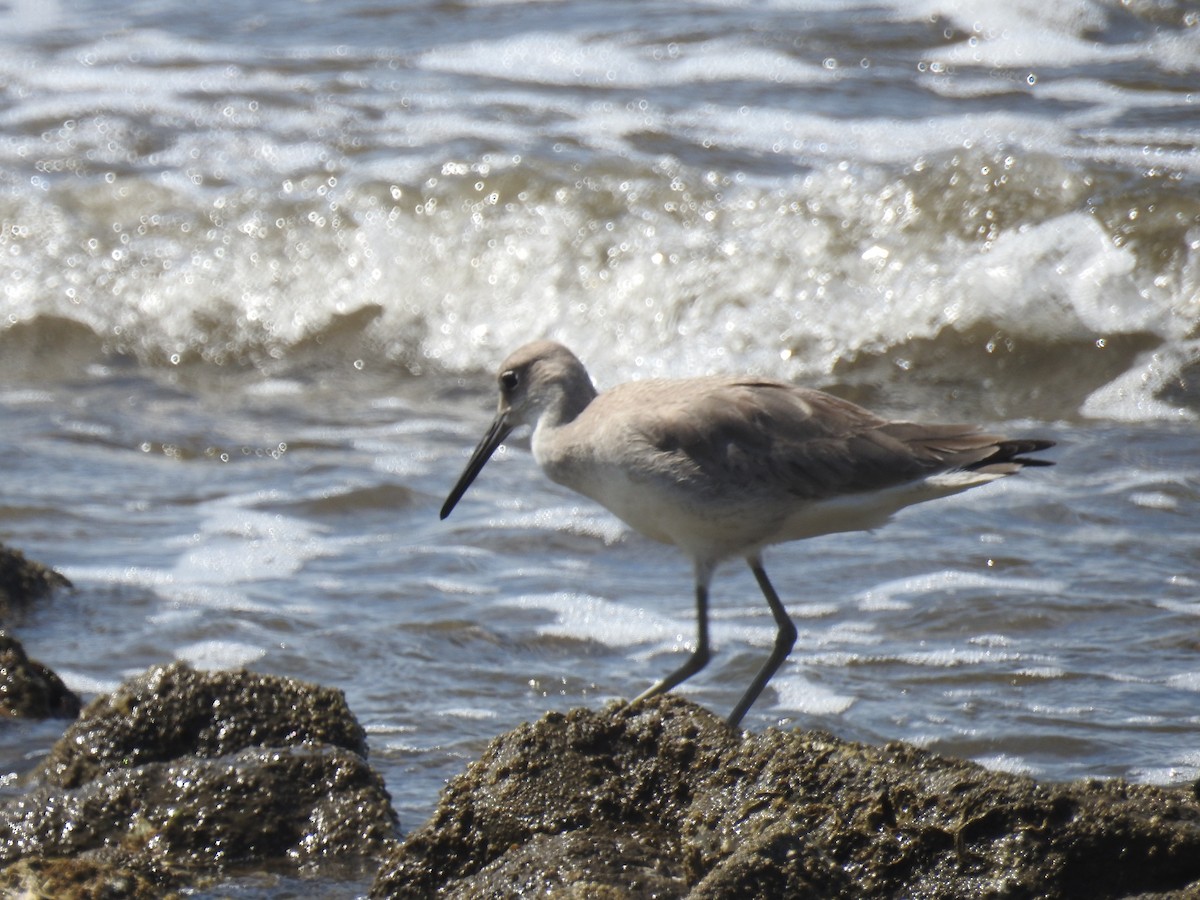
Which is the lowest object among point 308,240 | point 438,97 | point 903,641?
point 903,641

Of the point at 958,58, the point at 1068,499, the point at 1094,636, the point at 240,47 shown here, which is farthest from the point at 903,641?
the point at 240,47

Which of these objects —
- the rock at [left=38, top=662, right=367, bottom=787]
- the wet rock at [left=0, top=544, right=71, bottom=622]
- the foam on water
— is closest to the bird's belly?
the rock at [left=38, top=662, right=367, bottom=787]

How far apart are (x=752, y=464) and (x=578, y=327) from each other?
154 inches

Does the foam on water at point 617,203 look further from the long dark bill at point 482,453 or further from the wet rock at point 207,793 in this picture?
the wet rock at point 207,793

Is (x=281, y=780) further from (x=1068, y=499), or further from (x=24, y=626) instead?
(x=1068, y=499)

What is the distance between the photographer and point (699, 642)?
4203mm

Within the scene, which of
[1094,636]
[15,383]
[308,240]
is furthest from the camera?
[308,240]

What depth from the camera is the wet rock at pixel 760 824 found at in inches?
103

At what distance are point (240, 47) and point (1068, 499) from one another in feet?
24.7

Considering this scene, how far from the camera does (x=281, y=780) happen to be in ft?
11.6

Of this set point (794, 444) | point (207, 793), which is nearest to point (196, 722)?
point (207, 793)

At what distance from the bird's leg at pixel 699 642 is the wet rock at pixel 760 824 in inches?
34.0

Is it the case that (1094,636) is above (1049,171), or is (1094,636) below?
below

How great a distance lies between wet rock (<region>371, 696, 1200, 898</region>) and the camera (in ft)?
8.61
